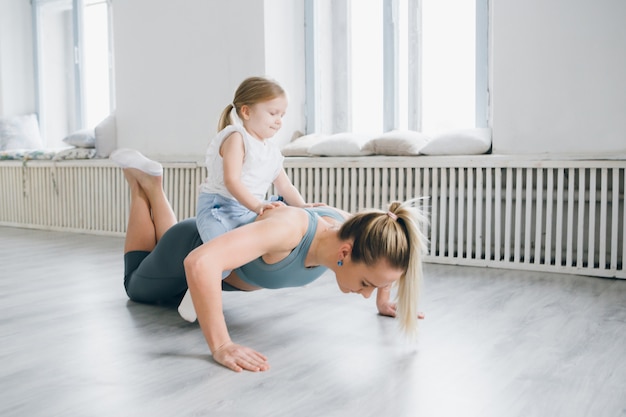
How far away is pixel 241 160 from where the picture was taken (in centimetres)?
211

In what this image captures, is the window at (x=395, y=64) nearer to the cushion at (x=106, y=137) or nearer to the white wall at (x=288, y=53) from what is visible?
the white wall at (x=288, y=53)

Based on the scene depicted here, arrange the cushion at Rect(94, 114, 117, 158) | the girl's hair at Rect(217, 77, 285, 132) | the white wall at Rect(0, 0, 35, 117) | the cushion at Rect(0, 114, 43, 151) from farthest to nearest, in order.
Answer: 1. the white wall at Rect(0, 0, 35, 117)
2. the cushion at Rect(0, 114, 43, 151)
3. the cushion at Rect(94, 114, 117, 158)
4. the girl's hair at Rect(217, 77, 285, 132)

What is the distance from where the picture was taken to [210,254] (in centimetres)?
159

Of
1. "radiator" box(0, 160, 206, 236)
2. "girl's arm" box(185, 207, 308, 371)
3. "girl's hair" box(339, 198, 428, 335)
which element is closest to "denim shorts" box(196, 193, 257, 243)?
"girl's arm" box(185, 207, 308, 371)

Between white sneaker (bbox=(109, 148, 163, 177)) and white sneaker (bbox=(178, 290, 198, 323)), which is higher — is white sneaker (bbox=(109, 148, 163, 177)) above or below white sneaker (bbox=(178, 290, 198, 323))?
above

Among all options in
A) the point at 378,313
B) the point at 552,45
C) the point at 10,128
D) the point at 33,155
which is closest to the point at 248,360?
the point at 378,313

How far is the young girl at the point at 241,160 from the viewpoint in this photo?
6.73 feet

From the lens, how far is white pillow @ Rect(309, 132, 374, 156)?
12.1 feet

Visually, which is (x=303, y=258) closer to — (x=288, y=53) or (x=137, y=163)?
(x=137, y=163)

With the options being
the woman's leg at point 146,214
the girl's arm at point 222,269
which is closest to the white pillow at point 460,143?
the woman's leg at point 146,214

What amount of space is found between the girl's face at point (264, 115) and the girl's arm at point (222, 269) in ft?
1.70

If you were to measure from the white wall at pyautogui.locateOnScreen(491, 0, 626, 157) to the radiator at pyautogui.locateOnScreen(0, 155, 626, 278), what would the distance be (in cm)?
14

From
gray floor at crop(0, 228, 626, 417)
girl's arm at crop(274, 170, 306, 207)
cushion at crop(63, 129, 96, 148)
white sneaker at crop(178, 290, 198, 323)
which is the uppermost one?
cushion at crop(63, 129, 96, 148)

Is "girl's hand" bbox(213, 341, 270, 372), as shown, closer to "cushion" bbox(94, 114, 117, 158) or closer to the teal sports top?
the teal sports top
